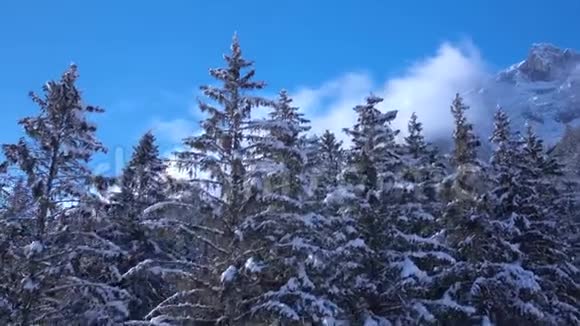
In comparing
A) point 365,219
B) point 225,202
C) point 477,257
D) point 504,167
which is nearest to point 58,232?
point 225,202

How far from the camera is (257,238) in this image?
58.2 ft

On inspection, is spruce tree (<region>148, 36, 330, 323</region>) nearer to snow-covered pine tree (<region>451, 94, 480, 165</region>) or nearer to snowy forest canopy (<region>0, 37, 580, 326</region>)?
snowy forest canopy (<region>0, 37, 580, 326</region>)

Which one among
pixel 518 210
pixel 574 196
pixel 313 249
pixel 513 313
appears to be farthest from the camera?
pixel 574 196

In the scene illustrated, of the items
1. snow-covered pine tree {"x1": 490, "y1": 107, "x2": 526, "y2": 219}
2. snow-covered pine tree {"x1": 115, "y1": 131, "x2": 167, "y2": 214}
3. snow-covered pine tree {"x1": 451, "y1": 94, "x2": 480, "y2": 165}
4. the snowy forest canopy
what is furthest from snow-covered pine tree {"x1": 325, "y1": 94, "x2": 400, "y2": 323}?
snow-covered pine tree {"x1": 115, "y1": 131, "x2": 167, "y2": 214}

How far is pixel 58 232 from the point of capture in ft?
62.8

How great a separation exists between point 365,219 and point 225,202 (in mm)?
4805

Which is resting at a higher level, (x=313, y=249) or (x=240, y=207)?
(x=240, y=207)

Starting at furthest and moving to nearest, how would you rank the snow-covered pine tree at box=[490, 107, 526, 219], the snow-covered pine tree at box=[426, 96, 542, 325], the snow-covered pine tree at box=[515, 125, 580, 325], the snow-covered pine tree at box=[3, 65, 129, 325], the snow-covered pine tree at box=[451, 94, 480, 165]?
the snow-covered pine tree at box=[490, 107, 526, 219], the snow-covered pine tree at box=[515, 125, 580, 325], the snow-covered pine tree at box=[451, 94, 480, 165], the snow-covered pine tree at box=[426, 96, 542, 325], the snow-covered pine tree at box=[3, 65, 129, 325]

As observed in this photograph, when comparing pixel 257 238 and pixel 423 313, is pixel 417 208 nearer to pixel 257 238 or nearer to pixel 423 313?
pixel 423 313

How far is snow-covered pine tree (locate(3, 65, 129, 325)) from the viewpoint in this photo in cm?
1884

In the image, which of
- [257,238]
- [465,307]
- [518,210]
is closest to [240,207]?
[257,238]

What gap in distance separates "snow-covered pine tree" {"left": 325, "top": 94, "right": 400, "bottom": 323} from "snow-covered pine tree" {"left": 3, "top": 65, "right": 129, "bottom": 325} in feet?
23.3

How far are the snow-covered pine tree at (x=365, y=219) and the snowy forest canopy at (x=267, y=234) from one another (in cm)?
5

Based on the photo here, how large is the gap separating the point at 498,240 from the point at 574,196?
11807 millimetres
